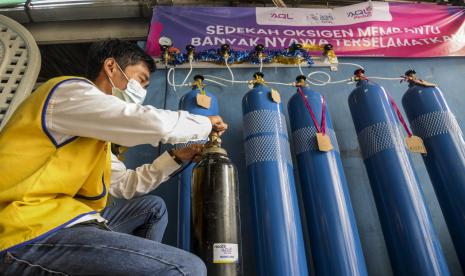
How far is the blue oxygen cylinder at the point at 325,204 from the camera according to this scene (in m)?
1.23

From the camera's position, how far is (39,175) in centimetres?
78

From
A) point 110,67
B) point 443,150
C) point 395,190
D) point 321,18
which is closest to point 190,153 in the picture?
point 110,67

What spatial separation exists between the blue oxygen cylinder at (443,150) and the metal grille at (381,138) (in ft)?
0.54

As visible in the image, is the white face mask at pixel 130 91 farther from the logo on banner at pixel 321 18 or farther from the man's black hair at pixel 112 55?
the logo on banner at pixel 321 18

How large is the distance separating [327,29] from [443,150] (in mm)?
1229

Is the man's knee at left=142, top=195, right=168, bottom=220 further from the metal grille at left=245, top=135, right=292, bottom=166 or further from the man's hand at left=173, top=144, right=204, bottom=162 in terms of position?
the metal grille at left=245, top=135, right=292, bottom=166

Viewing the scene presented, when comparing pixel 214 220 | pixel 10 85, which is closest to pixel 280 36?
pixel 214 220

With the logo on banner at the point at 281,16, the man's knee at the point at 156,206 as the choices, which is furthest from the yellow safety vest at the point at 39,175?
the logo on banner at the point at 281,16

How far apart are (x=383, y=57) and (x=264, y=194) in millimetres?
1535

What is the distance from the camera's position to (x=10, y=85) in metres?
1.91

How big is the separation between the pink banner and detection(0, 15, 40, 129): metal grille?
0.76m

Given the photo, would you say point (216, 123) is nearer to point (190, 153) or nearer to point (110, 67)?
point (190, 153)

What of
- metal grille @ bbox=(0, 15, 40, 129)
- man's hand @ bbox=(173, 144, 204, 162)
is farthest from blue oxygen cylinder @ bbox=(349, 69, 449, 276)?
metal grille @ bbox=(0, 15, 40, 129)

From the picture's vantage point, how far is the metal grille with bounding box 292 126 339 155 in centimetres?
147
